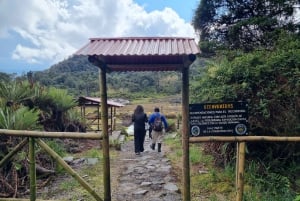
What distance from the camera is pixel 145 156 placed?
910 cm

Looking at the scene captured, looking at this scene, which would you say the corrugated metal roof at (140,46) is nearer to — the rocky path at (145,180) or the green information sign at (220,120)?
the green information sign at (220,120)

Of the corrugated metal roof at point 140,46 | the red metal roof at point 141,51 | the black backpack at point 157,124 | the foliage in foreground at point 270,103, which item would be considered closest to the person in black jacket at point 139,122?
the black backpack at point 157,124

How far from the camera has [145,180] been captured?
6.43 meters

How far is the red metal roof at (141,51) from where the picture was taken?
414 centimetres

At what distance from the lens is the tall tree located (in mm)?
14305

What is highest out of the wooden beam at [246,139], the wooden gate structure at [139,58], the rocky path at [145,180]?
the wooden gate structure at [139,58]

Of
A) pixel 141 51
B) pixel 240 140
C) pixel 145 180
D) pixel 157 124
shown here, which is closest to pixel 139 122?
pixel 157 124

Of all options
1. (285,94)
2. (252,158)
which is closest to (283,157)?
(252,158)

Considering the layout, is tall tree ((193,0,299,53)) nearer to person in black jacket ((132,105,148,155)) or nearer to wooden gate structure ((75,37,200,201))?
person in black jacket ((132,105,148,155))

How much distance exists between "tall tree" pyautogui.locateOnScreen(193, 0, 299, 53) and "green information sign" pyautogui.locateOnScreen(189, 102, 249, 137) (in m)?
9.15

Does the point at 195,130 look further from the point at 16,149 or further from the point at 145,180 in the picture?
the point at 16,149

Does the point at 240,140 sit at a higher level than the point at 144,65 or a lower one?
lower

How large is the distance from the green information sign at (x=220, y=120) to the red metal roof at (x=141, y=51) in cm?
73

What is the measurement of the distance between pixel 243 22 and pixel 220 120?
36.9 feet
